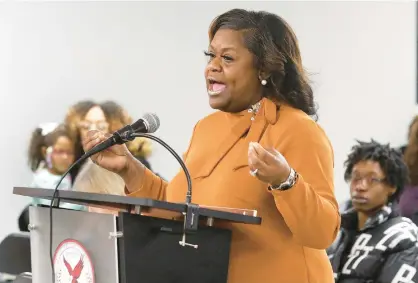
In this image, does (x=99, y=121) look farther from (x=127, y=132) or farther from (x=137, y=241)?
(x=137, y=241)

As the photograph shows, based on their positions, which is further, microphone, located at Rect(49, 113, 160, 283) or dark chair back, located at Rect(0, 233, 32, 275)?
dark chair back, located at Rect(0, 233, 32, 275)

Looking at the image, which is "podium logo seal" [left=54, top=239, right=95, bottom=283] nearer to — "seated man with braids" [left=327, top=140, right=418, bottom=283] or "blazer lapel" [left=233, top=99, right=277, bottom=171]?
"blazer lapel" [left=233, top=99, right=277, bottom=171]

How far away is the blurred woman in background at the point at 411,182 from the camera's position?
342cm

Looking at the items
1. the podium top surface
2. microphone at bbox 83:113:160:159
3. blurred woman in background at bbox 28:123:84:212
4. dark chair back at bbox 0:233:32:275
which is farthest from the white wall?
the podium top surface

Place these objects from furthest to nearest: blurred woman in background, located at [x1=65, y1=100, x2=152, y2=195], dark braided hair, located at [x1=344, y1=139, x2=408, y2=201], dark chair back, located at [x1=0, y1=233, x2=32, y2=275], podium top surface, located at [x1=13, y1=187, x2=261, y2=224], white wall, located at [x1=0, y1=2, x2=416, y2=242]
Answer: white wall, located at [x1=0, y1=2, x2=416, y2=242] → blurred woman in background, located at [x1=65, y1=100, x2=152, y2=195] → dark braided hair, located at [x1=344, y1=139, x2=408, y2=201] → dark chair back, located at [x1=0, y1=233, x2=32, y2=275] → podium top surface, located at [x1=13, y1=187, x2=261, y2=224]

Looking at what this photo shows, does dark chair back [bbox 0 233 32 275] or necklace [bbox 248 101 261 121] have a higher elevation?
necklace [bbox 248 101 261 121]

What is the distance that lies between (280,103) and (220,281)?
1.48 ft

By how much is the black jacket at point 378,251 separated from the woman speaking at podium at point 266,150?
127 cm

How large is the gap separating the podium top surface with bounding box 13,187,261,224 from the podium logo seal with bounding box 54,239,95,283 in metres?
0.09

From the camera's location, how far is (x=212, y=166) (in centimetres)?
160

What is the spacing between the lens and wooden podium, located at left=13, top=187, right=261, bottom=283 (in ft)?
4.30

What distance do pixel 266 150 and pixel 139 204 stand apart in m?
0.25

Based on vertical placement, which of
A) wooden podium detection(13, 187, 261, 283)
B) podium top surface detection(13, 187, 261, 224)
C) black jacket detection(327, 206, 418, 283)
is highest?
podium top surface detection(13, 187, 261, 224)

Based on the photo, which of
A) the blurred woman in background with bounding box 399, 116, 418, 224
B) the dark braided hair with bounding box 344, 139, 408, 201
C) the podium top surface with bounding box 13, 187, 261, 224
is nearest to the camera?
the podium top surface with bounding box 13, 187, 261, 224
